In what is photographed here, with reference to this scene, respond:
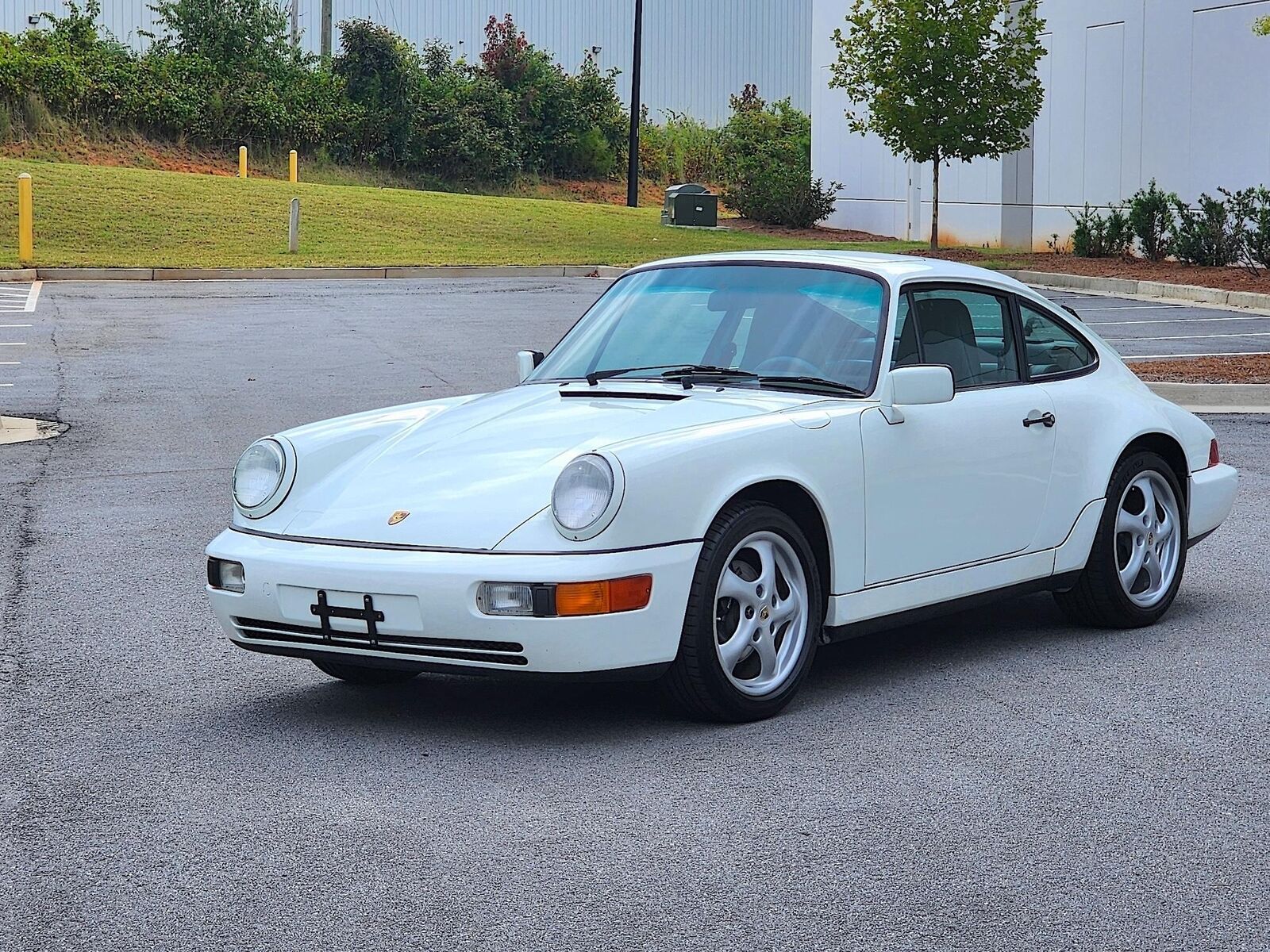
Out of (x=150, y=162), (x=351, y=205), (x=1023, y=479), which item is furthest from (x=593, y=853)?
(x=150, y=162)

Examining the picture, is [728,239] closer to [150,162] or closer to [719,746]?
[150,162]

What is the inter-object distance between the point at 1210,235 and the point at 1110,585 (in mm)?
24727

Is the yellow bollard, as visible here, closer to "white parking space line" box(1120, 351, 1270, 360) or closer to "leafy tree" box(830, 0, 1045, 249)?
"leafy tree" box(830, 0, 1045, 249)

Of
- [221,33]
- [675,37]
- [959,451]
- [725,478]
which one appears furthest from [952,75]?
[725,478]

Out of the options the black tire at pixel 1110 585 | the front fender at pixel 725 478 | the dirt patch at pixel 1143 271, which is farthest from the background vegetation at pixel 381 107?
the front fender at pixel 725 478

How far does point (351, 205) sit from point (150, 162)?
11.6 meters

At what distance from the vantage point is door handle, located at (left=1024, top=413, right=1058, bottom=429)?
6.43 meters

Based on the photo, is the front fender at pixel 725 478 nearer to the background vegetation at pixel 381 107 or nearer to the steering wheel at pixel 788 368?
the steering wheel at pixel 788 368

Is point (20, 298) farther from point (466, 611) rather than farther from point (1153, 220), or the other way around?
point (466, 611)

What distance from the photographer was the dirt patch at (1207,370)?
51.0 feet

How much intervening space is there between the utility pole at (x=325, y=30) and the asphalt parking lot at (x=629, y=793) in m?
50.9

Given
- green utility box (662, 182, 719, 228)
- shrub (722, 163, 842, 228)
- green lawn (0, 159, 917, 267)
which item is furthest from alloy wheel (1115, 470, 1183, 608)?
shrub (722, 163, 842, 228)

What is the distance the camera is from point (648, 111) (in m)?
62.6

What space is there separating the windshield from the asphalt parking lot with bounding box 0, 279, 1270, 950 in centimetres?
108
